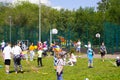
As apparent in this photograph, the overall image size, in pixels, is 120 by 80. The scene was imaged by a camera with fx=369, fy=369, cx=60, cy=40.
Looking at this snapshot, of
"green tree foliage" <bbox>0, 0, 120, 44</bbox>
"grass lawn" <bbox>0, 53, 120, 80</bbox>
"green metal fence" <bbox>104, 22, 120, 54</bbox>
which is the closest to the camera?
"grass lawn" <bbox>0, 53, 120, 80</bbox>

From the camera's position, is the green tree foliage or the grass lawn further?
the green tree foliage

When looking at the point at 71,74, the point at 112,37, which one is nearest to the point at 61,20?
the point at 112,37

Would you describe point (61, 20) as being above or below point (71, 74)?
above

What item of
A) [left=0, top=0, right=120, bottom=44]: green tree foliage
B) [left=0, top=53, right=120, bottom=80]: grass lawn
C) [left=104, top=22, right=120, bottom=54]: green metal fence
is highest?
[left=0, top=0, right=120, bottom=44]: green tree foliage

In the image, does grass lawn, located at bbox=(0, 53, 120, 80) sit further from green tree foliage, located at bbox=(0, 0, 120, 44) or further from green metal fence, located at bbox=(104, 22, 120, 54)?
green tree foliage, located at bbox=(0, 0, 120, 44)

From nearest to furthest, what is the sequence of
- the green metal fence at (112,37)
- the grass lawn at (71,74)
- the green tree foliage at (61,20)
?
1. the grass lawn at (71,74)
2. the green metal fence at (112,37)
3. the green tree foliage at (61,20)

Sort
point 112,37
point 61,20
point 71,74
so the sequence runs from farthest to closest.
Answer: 1. point 61,20
2. point 112,37
3. point 71,74

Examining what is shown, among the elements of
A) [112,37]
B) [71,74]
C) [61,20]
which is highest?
[61,20]

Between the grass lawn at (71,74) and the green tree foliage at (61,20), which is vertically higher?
the green tree foliage at (61,20)

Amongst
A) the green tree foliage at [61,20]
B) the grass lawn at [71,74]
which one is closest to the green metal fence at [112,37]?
the green tree foliage at [61,20]

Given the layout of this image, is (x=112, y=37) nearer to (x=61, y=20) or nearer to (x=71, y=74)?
(x=71, y=74)

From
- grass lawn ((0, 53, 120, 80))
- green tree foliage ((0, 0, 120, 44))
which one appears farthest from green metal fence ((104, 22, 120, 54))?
grass lawn ((0, 53, 120, 80))

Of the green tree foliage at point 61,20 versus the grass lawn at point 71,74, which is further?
the green tree foliage at point 61,20

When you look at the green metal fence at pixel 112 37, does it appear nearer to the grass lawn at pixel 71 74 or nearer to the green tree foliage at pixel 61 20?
the green tree foliage at pixel 61 20
